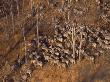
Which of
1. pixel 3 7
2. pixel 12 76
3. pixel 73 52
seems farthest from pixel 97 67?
pixel 3 7

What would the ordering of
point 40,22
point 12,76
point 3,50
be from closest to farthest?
point 12,76
point 3,50
point 40,22

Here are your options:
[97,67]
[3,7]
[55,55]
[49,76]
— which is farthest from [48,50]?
[3,7]

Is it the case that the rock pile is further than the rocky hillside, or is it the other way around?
the rock pile

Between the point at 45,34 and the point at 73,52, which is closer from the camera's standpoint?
the point at 73,52

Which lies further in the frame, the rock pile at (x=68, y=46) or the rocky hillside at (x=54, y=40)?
the rock pile at (x=68, y=46)

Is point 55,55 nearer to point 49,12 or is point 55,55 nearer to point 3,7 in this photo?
point 49,12

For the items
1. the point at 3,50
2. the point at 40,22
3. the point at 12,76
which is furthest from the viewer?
the point at 40,22

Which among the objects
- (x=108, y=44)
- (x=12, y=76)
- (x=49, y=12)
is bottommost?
(x=12, y=76)

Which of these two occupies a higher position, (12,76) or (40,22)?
(40,22)

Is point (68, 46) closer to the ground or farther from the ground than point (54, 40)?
closer to the ground

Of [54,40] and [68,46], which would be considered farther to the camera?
[54,40]
